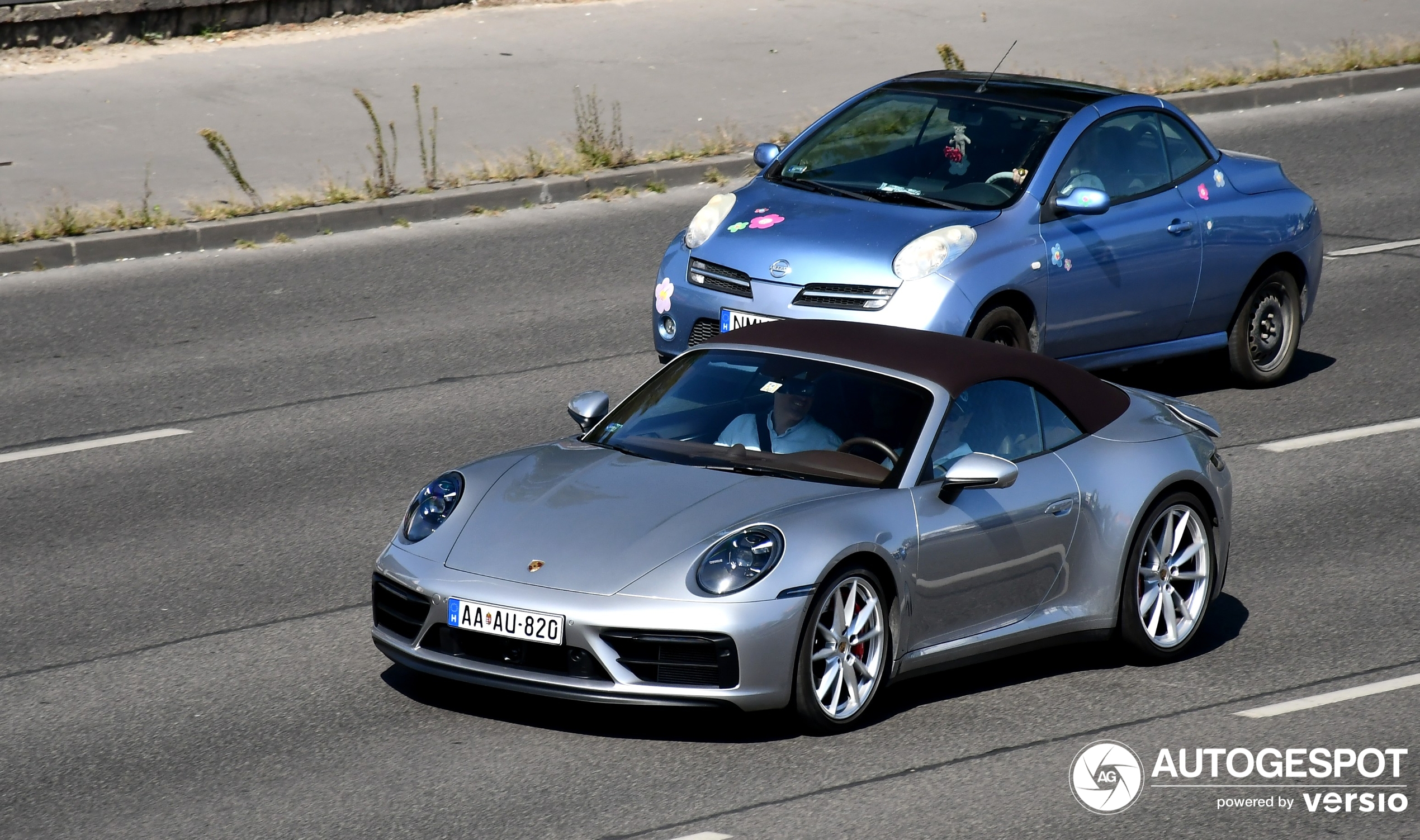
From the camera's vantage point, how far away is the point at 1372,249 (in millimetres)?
15148

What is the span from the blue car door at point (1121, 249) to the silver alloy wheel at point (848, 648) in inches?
170

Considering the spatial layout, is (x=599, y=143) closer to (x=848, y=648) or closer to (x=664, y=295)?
(x=664, y=295)

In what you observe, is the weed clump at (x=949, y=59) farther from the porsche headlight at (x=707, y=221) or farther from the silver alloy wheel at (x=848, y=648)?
the silver alloy wheel at (x=848, y=648)

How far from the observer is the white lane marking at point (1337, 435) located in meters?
10.6

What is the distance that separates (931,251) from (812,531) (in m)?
4.00

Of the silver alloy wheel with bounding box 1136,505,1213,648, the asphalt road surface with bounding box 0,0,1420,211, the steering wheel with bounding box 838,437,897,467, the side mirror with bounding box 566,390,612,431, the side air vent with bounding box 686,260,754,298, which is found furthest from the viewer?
the asphalt road surface with bounding box 0,0,1420,211

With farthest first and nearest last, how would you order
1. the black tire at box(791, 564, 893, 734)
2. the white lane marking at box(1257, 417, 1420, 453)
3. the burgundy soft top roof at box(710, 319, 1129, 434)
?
the white lane marking at box(1257, 417, 1420, 453) < the burgundy soft top roof at box(710, 319, 1129, 434) < the black tire at box(791, 564, 893, 734)

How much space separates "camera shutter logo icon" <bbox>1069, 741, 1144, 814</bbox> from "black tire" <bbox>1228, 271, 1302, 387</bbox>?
5.84 meters

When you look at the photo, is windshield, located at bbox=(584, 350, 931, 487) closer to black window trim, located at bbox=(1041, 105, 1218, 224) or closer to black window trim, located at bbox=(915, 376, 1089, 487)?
black window trim, located at bbox=(915, 376, 1089, 487)

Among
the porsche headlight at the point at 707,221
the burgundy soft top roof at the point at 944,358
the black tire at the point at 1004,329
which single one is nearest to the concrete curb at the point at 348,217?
the porsche headlight at the point at 707,221

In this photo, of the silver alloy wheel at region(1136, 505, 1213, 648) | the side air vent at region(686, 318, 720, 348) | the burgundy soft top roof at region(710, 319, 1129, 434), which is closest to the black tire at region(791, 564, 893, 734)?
the burgundy soft top roof at region(710, 319, 1129, 434)

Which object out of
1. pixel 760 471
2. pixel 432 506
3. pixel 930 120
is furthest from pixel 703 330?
pixel 432 506

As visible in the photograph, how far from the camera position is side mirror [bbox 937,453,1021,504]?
22.2 feet

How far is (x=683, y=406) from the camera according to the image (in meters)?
7.52
